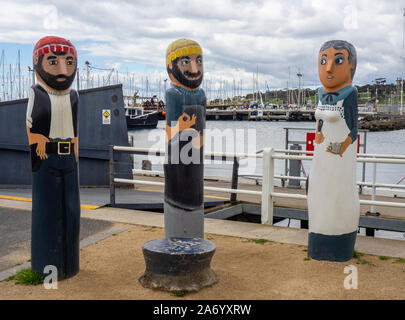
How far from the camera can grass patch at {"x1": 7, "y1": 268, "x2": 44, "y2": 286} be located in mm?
5309

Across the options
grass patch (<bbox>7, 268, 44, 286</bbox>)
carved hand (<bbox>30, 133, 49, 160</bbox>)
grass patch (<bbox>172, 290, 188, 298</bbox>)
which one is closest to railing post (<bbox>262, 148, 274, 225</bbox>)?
grass patch (<bbox>172, 290, 188, 298</bbox>)

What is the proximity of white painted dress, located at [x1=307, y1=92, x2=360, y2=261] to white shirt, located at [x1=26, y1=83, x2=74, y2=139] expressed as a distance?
122 inches

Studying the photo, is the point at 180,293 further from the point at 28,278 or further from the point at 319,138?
the point at 319,138

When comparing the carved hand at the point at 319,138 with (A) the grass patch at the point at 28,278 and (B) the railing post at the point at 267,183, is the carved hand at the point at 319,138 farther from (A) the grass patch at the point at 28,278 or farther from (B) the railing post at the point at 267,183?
(A) the grass patch at the point at 28,278

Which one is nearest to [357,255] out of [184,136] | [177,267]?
[177,267]

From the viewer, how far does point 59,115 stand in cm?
530

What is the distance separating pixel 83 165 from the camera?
11.7 m

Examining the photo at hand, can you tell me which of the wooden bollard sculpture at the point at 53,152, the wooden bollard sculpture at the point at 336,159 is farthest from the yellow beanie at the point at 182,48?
the wooden bollard sculpture at the point at 336,159

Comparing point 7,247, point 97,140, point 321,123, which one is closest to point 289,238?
point 321,123

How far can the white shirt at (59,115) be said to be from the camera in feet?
17.3
